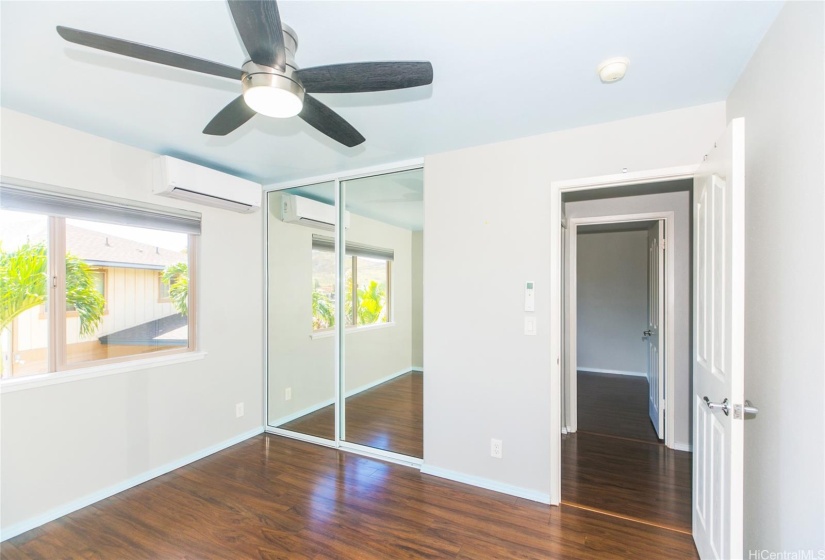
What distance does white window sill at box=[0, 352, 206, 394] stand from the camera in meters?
2.18

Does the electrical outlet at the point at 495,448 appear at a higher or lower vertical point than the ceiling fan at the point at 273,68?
lower

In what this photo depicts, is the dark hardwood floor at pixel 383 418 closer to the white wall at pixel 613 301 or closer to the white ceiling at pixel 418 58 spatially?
the white ceiling at pixel 418 58

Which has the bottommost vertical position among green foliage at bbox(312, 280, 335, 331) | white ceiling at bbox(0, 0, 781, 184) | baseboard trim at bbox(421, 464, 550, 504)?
baseboard trim at bbox(421, 464, 550, 504)

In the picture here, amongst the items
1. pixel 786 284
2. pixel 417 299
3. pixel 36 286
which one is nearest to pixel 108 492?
pixel 36 286

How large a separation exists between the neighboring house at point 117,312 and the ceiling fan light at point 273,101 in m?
1.97

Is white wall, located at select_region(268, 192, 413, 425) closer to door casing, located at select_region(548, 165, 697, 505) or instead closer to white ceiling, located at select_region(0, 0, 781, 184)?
white ceiling, located at select_region(0, 0, 781, 184)

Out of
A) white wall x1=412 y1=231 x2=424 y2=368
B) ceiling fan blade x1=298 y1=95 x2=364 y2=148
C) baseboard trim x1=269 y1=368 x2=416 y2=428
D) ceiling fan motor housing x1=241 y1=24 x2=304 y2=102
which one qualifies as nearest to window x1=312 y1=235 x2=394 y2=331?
white wall x1=412 y1=231 x2=424 y2=368

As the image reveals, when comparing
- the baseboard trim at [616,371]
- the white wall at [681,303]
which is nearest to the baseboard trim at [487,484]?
the white wall at [681,303]

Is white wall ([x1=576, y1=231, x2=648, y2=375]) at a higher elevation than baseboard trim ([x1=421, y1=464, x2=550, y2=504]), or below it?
higher

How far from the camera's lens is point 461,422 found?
2.79 meters

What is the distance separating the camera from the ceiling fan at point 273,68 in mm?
1122

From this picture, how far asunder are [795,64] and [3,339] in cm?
396

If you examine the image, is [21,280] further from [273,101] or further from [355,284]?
[355,284]

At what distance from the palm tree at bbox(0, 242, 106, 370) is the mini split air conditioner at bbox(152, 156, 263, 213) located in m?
0.77
